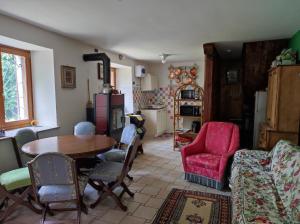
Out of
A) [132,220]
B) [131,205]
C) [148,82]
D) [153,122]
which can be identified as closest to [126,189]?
[131,205]

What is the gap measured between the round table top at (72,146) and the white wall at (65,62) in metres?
0.97

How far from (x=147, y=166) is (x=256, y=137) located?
211cm

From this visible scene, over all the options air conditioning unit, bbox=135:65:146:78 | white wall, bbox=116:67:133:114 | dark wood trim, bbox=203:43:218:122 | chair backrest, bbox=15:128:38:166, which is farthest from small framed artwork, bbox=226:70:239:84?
chair backrest, bbox=15:128:38:166

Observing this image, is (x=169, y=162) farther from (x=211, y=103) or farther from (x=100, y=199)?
(x=100, y=199)

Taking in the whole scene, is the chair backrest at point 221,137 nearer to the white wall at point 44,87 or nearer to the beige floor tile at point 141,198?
the beige floor tile at point 141,198

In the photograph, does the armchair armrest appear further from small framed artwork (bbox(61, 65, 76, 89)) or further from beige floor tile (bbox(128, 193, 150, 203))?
small framed artwork (bbox(61, 65, 76, 89))

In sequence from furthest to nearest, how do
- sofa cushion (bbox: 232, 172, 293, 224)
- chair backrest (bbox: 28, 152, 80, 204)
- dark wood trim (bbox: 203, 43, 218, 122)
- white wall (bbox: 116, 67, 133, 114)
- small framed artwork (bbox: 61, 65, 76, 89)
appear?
white wall (bbox: 116, 67, 133, 114) < dark wood trim (bbox: 203, 43, 218, 122) < small framed artwork (bbox: 61, 65, 76, 89) < chair backrest (bbox: 28, 152, 80, 204) < sofa cushion (bbox: 232, 172, 293, 224)

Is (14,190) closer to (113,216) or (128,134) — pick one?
(113,216)

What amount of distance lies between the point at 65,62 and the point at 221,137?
9.70 ft

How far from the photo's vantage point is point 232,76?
636 cm

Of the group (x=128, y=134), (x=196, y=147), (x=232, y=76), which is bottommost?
(x=196, y=147)

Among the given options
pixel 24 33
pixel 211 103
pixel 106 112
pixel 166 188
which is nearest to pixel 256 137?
pixel 211 103

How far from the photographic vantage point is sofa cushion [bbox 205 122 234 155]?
3.33 meters

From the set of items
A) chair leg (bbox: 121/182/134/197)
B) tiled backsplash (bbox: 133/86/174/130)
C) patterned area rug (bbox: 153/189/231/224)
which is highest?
tiled backsplash (bbox: 133/86/174/130)
